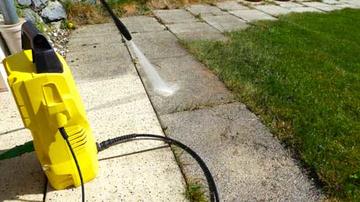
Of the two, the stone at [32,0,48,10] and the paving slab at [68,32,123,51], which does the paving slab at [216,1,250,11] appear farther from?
the stone at [32,0,48,10]

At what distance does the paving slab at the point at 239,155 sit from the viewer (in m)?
2.56

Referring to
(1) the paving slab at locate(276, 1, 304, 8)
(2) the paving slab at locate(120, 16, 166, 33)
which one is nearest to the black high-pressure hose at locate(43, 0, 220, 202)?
(2) the paving slab at locate(120, 16, 166, 33)

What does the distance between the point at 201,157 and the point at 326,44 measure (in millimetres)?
3819

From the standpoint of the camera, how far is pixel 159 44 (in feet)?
18.4

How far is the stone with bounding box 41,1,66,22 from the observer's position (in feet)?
20.6

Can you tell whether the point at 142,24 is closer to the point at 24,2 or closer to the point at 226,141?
the point at 24,2

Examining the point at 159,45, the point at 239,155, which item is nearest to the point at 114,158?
the point at 239,155

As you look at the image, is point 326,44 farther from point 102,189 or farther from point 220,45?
point 102,189

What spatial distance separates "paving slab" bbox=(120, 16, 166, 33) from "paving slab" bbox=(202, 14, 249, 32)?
105cm

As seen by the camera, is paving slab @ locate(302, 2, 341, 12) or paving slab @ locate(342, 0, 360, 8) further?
paving slab @ locate(342, 0, 360, 8)

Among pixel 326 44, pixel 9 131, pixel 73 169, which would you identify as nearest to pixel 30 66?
pixel 73 169

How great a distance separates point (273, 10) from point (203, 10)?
1.61 meters

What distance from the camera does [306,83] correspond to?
4.18 metres

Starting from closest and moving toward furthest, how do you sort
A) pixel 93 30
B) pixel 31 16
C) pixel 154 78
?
pixel 154 78 < pixel 31 16 < pixel 93 30
